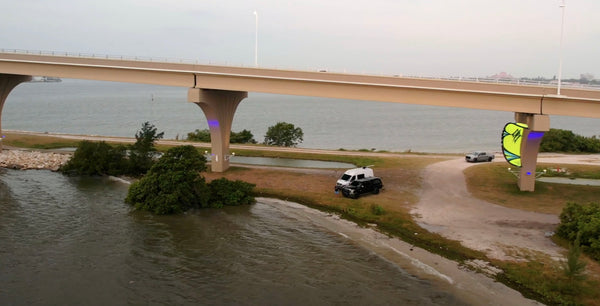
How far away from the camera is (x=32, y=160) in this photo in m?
43.3

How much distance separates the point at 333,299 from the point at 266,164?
89.9 ft

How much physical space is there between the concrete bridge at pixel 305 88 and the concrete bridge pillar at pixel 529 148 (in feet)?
0.08

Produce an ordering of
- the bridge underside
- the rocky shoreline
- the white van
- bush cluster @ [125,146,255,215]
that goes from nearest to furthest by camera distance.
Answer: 1. bush cluster @ [125,146,255,215]
2. the bridge underside
3. the white van
4. the rocky shoreline

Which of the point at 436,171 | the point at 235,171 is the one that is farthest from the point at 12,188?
the point at 436,171

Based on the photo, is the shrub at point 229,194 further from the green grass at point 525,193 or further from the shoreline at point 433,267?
the green grass at point 525,193

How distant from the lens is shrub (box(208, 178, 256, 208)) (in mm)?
31141

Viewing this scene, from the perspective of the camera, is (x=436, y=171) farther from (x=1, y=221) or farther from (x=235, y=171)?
(x=1, y=221)

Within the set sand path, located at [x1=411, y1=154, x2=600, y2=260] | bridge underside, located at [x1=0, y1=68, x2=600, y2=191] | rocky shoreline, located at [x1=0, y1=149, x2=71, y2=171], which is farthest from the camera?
rocky shoreline, located at [x1=0, y1=149, x2=71, y2=171]

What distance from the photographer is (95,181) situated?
37438mm

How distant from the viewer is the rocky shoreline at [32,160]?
41.9 m

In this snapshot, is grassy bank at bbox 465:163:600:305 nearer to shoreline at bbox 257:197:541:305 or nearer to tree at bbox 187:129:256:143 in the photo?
shoreline at bbox 257:197:541:305

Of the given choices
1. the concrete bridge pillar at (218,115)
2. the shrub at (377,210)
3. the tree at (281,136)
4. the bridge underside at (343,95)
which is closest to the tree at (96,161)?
the bridge underside at (343,95)

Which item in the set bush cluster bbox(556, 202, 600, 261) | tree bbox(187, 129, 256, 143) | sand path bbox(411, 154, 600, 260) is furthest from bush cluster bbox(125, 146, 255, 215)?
tree bbox(187, 129, 256, 143)

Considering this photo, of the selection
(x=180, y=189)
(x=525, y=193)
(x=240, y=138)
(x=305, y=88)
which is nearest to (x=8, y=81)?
(x=240, y=138)
